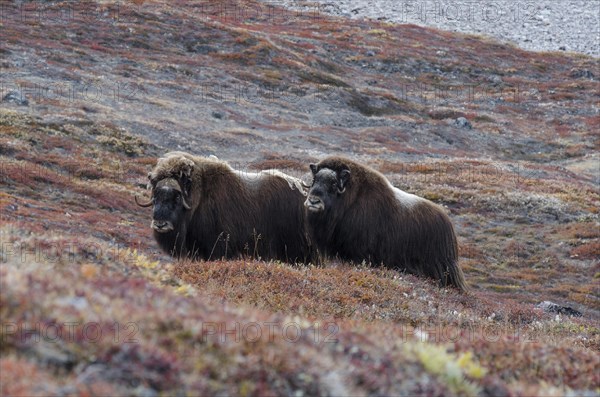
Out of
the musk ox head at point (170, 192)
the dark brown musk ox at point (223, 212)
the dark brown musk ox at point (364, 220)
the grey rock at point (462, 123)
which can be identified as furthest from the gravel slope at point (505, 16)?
the musk ox head at point (170, 192)

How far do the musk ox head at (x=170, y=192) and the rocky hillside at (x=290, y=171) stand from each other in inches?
71.0

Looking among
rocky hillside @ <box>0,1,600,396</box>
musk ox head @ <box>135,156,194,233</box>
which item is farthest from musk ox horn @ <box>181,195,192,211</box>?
rocky hillside @ <box>0,1,600,396</box>

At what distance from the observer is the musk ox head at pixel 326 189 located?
13992 mm

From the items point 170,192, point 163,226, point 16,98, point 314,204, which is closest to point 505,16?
point 16,98

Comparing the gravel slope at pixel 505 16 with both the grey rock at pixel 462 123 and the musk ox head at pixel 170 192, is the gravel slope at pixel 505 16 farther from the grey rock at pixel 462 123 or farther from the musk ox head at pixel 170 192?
the musk ox head at pixel 170 192

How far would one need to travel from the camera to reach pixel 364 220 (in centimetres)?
1444

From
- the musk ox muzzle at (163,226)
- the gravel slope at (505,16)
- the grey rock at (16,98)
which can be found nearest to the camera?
the musk ox muzzle at (163,226)

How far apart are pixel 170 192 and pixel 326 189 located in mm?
2838

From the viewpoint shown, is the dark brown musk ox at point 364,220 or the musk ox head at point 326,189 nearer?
the musk ox head at point 326,189

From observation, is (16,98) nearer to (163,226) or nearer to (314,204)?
(163,226)

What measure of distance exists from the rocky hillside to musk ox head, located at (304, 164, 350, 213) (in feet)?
3.75

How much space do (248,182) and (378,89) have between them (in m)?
46.9

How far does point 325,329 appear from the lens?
5922 mm

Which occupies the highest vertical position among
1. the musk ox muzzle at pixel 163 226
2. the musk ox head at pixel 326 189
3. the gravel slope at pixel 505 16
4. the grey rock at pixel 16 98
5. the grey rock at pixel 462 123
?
the gravel slope at pixel 505 16
